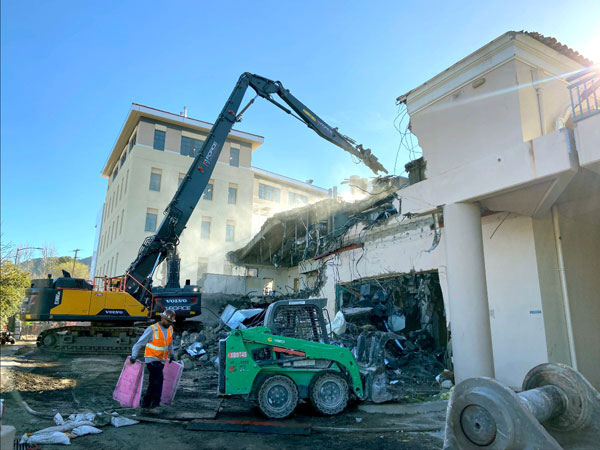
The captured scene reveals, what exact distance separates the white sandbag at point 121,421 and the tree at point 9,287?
1683 cm

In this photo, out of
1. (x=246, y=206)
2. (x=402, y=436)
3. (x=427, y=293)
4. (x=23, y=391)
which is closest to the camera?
(x=402, y=436)

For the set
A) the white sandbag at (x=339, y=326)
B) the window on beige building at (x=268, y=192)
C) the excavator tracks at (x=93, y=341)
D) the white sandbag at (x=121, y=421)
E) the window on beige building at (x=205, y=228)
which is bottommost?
the white sandbag at (x=121, y=421)

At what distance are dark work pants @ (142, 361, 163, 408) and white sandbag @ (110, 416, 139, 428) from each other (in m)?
0.74

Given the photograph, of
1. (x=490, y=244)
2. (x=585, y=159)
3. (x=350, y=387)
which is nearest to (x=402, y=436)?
(x=350, y=387)

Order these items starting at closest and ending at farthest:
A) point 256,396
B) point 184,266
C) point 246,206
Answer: point 256,396 → point 184,266 → point 246,206

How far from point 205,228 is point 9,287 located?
15.5m

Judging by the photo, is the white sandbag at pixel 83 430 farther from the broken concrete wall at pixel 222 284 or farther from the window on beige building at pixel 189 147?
the window on beige building at pixel 189 147

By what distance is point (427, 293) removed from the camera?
43.8ft

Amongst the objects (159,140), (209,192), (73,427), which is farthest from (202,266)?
(73,427)

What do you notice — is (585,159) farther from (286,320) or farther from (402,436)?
(286,320)

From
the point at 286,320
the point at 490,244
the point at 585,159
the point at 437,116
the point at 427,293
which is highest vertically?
the point at 437,116

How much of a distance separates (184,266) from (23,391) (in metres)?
22.9

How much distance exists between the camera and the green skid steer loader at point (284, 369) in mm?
6570

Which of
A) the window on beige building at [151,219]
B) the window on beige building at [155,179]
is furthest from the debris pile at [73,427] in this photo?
the window on beige building at [155,179]
